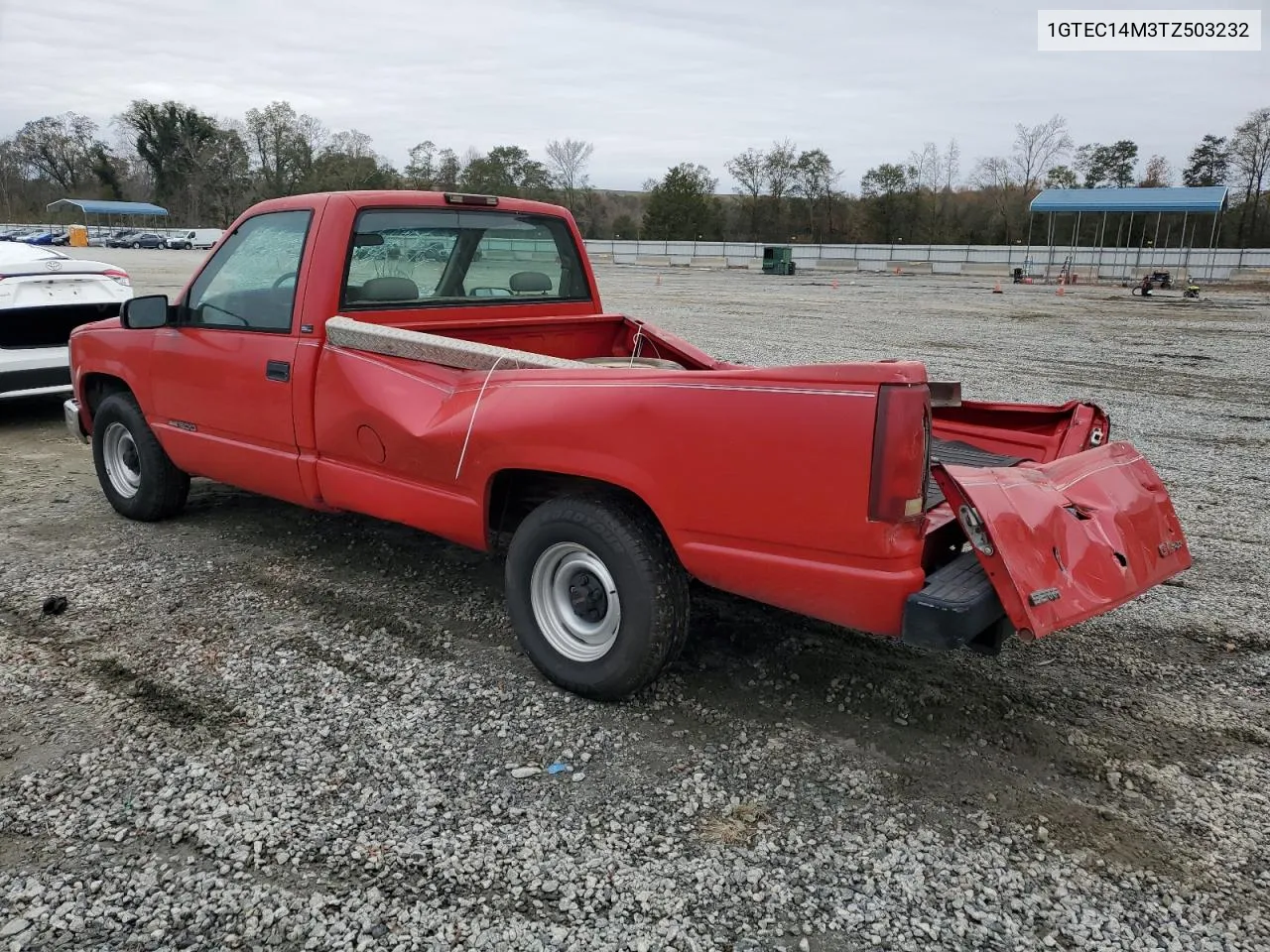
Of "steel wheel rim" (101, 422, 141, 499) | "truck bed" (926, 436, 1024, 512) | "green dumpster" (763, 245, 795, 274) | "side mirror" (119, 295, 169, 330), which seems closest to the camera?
"truck bed" (926, 436, 1024, 512)

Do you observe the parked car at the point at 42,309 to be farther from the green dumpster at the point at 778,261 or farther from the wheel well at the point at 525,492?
the green dumpster at the point at 778,261

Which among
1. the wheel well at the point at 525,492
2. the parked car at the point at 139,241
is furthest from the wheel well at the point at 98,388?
the parked car at the point at 139,241

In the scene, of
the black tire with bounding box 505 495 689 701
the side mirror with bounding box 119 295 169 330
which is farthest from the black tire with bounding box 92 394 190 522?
the black tire with bounding box 505 495 689 701

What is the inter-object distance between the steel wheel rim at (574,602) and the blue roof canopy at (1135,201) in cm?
3577

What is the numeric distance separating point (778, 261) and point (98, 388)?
41.1m

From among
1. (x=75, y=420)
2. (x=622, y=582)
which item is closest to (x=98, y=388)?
(x=75, y=420)

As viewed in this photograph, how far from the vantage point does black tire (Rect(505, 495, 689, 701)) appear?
3.34 m

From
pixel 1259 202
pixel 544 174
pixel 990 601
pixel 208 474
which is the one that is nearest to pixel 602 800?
pixel 990 601

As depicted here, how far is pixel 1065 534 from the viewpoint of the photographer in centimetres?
306

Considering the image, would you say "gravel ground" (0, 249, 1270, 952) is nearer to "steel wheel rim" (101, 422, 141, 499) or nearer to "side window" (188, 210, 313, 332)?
"steel wheel rim" (101, 422, 141, 499)

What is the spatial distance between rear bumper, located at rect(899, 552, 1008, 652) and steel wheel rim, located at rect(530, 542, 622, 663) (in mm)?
1138

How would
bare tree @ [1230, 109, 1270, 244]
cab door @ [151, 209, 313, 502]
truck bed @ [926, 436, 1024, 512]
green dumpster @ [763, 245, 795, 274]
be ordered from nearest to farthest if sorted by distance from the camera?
truck bed @ [926, 436, 1024, 512]
cab door @ [151, 209, 313, 502]
green dumpster @ [763, 245, 795, 274]
bare tree @ [1230, 109, 1270, 244]

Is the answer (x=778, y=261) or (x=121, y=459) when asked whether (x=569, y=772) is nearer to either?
(x=121, y=459)

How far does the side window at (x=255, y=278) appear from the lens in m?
4.66
